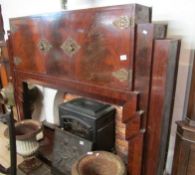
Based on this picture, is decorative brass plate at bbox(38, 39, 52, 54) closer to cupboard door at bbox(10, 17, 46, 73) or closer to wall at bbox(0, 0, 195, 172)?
cupboard door at bbox(10, 17, 46, 73)

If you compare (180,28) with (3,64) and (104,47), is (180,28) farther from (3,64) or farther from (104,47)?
(3,64)

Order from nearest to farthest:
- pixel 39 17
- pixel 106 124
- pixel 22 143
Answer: pixel 39 17
pixel 106 124
pixel 22 143

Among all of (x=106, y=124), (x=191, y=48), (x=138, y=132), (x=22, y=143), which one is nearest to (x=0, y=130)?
(x=22, y=143)

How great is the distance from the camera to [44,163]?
1974 millimetres

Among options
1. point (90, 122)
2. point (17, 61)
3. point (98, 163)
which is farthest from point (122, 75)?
point (17, 61)

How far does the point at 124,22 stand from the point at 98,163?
1.09 meters

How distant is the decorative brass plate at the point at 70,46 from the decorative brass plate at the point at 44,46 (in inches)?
7.1

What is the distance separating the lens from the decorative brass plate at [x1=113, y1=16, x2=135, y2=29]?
1090mm

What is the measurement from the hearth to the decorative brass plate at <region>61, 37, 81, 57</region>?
0.55m

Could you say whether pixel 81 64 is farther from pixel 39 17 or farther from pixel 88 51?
pixel 39 17

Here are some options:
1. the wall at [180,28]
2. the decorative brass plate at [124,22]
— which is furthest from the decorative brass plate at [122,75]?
the wall at [180,28]

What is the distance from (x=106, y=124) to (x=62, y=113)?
466 mm

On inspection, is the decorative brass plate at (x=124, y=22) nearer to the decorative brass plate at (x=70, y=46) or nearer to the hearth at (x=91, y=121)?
the decorative brass plate at (x=70, y=46)

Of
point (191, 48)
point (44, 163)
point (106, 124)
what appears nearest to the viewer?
point (191, 48)
